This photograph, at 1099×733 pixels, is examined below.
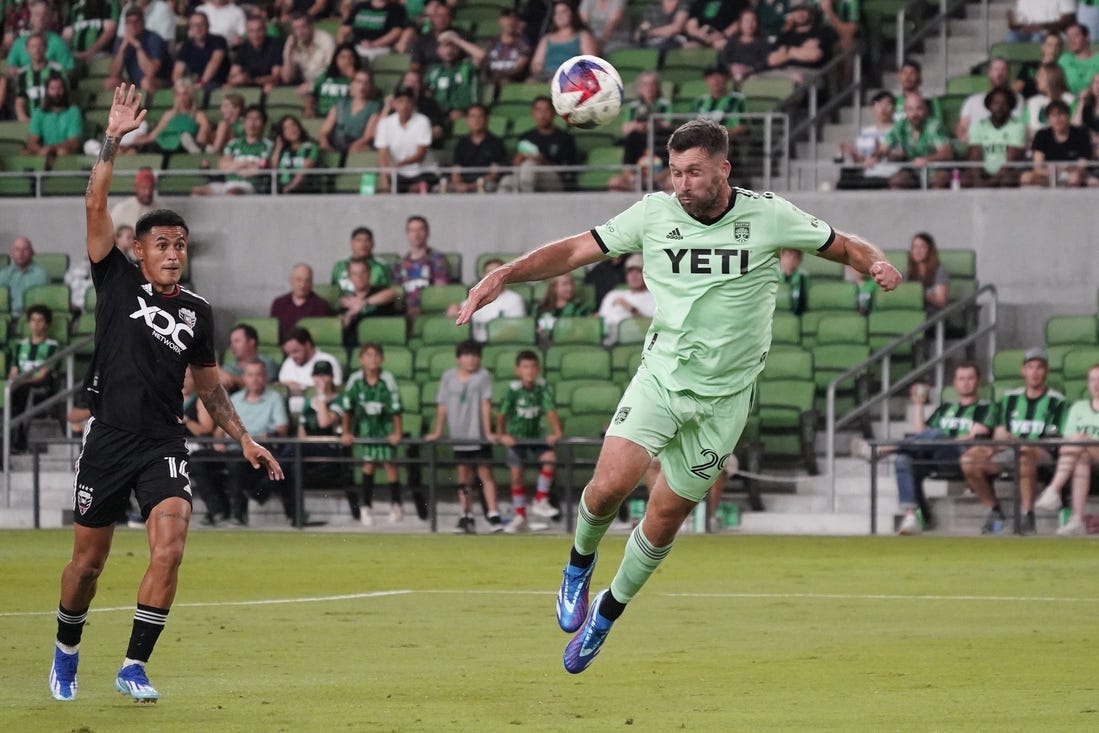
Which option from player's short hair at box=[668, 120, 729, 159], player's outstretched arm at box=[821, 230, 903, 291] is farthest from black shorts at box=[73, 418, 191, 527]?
player's outstretched arm at box=[821, 230, 903, 291]

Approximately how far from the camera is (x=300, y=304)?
72.3 feet

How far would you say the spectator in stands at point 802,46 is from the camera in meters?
23.1

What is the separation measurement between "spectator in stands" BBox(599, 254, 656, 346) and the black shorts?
12145 mm

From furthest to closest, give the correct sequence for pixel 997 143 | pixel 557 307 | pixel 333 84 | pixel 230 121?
pixel 333 84 → pixel 230 121 → pixel 997 143 → pixel 557 307

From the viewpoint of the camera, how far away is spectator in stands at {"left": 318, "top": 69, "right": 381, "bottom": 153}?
2406 cm

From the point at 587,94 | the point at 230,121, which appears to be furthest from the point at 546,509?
the point at 587,94

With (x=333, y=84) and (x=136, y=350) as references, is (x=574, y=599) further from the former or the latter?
(x=333, y=84)

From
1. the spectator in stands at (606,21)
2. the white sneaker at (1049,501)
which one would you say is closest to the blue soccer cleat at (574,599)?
the white sneaker at (1049,501)

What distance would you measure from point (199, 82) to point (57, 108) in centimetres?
188

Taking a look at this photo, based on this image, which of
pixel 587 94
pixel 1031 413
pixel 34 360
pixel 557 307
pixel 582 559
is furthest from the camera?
pixel 34 360

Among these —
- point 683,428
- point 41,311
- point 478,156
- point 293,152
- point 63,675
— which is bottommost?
point 63,675

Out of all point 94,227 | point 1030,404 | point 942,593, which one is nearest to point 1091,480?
point 1030,404

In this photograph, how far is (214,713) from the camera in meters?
8.27

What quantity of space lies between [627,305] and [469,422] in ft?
7.53
